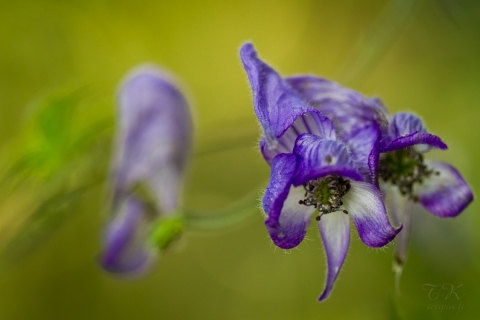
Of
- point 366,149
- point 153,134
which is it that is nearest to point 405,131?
point 366,149

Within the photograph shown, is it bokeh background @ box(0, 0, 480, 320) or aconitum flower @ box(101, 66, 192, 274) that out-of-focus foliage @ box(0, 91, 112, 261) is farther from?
bokeh background @ box(0, 0, 480, 320)

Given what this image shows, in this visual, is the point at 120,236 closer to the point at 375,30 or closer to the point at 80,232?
the point at 375,30

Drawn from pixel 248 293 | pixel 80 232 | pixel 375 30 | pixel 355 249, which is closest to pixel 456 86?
pixel 355 249

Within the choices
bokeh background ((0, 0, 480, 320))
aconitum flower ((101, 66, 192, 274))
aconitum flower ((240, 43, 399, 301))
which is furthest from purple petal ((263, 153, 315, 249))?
bokeh background ((0, 0, 480, 320))

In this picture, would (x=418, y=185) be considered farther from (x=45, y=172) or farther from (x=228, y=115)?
(x=228, y=115)

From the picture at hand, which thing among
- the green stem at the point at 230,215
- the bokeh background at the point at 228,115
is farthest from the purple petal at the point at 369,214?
the bokeh background at the point at 228,115

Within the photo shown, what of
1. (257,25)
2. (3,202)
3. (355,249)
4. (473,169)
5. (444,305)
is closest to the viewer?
(444,305)
